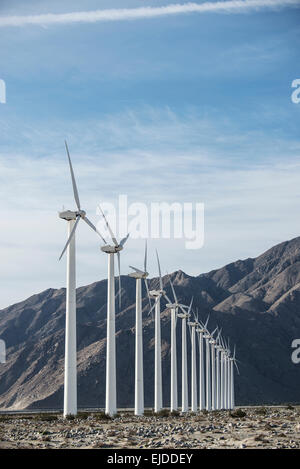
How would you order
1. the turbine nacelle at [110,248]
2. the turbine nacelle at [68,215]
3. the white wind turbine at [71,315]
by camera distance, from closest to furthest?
the white wind turbine at [71,315] < the turbine nacelle at [68,215] < the turbine nacelle at [110,248]

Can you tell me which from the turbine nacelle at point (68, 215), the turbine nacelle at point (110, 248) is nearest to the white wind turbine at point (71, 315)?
the turbine nacelle at point (68, 215)

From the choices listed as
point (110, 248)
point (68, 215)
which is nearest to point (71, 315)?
point (68, 215)

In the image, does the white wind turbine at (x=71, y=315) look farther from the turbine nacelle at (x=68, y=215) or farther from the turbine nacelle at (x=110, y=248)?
the turbine nacelle at (x=110, y=248)

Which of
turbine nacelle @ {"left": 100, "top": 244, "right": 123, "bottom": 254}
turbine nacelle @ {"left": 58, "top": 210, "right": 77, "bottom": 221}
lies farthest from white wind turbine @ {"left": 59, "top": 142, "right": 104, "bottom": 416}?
turbine nacelle @ {"left": 100, "top": 244, "right": 123, "bottom": 254}

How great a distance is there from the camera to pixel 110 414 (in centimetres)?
6731

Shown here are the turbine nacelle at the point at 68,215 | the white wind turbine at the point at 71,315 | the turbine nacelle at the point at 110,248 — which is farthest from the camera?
the turbine nacelle at the point at 110,248

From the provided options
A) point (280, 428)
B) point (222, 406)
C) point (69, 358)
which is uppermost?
point (69, 358)

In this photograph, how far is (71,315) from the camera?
57500mm

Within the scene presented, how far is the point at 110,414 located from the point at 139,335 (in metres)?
13.0

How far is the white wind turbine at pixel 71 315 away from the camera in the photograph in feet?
186

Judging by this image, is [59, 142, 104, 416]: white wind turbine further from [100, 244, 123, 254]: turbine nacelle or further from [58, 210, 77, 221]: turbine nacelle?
[100, 244, 123, 254]: turbine nacelle

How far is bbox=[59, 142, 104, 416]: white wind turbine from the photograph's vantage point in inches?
2235
